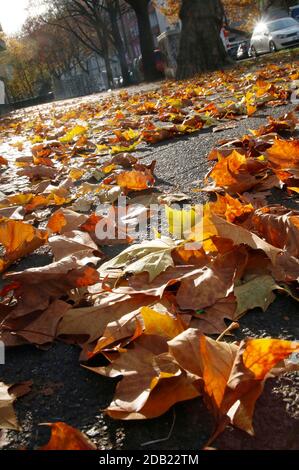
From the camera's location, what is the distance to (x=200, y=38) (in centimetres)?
1448

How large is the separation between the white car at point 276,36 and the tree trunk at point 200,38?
6948 mm

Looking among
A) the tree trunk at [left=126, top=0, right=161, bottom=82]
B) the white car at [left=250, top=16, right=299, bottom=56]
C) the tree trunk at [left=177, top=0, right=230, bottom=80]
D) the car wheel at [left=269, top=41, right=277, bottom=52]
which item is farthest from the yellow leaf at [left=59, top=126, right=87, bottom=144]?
the tree trunk at [left=126, top=0, right=161, bottom=82]

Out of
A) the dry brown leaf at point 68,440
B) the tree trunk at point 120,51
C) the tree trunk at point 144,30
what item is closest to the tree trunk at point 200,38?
the tree trunk at point 144,30

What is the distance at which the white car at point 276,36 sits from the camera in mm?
20734

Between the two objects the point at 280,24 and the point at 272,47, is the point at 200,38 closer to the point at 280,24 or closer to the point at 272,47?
the point at 272,47

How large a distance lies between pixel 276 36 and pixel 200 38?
809cm

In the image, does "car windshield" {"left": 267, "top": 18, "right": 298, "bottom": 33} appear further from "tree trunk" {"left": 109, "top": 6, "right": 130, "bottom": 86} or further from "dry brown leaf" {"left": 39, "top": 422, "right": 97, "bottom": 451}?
"dry brown leaf" {"left": 39, "top": 422, "right": 97, "bottom": 451}

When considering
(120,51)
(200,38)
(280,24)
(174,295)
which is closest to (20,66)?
(120,51)

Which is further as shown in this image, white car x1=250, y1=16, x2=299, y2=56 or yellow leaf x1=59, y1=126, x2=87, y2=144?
white car x1=250, y1=16, x2=299, y2=56

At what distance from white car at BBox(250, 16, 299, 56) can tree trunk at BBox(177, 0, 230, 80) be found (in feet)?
22.8

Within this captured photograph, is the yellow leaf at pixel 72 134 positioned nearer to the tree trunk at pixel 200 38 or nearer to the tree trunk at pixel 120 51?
the tree trunk at pixel 200 38

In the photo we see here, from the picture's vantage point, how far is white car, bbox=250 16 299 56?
20.7 metres

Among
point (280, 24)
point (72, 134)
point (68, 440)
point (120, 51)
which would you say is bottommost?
point (68, 440)
